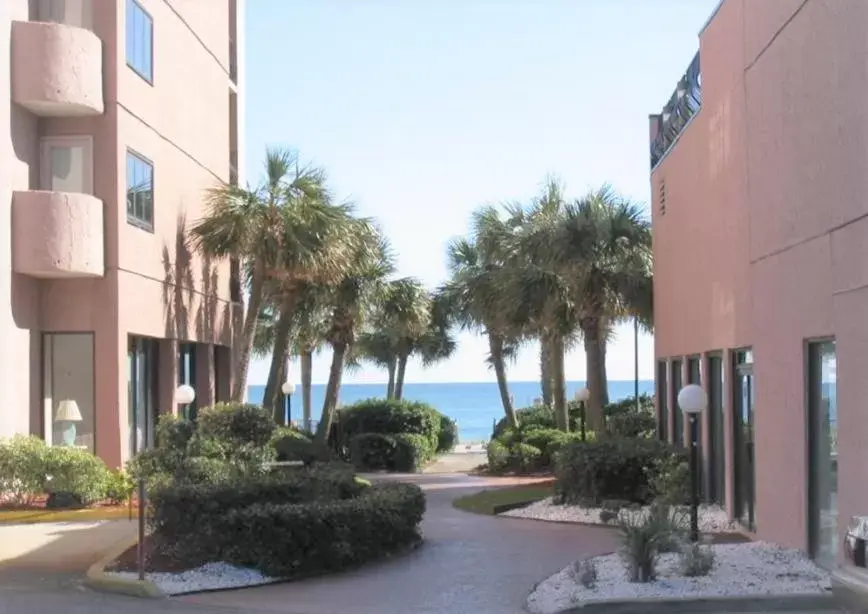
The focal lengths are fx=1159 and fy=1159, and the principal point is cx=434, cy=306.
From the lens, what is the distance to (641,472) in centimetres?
1666

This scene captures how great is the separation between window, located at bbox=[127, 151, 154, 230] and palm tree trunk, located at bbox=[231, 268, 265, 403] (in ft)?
13.3

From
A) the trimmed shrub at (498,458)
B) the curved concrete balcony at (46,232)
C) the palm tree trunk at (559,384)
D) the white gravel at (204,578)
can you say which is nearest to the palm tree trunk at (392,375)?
the palm tree trunk at (559,384)

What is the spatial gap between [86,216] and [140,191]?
7.08 feet

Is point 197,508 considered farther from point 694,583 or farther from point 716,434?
point 716,434

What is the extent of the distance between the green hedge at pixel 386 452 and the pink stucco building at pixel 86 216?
9281 millimetres

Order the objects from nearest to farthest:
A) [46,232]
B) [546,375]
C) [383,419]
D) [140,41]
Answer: [46,232], [140,41], [383,419], [546,375]

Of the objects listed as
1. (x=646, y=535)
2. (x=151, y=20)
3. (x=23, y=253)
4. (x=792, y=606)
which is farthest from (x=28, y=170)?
(x=792, y=606)

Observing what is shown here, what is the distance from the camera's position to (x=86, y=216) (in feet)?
59.7

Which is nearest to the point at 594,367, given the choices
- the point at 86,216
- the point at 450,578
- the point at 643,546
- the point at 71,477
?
the point at 86,216

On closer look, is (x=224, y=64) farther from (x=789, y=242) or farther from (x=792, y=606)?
(x=792, y=606)

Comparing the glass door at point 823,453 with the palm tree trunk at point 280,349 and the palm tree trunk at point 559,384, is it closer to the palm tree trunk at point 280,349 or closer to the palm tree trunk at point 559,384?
the palm tree trunk at point 559,384

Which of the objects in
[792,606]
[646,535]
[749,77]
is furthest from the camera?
Result: [749,77]

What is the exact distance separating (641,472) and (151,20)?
12.0 metres

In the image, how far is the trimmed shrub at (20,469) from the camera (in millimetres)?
16781
